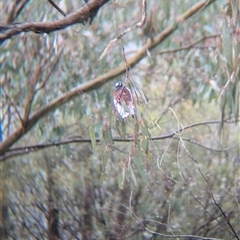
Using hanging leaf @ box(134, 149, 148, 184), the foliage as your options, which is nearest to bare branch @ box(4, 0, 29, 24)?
the foliage

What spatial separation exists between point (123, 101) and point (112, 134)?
4.07 feet

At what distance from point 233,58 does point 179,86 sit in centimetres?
317

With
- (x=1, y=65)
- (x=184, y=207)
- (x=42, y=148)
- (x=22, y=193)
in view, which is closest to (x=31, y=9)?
(x=1, y=65)

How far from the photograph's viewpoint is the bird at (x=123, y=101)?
2.97 meters

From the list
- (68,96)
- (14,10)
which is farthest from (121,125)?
Result: (14,10)

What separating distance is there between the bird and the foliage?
1.12 m

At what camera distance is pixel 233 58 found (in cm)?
303

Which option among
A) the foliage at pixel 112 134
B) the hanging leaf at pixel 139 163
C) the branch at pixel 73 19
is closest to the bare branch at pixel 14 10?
the foliage at pixel 112 134

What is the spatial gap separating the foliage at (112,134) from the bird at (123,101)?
1.12 metres

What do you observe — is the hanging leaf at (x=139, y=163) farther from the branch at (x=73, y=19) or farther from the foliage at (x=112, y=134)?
the foliage at (x=112, y=134)

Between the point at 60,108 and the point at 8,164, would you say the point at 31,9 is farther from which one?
the point at 8,164

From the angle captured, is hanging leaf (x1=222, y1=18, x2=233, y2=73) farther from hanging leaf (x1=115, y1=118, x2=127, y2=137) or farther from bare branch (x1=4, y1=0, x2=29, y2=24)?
bare branch (x1=4, y1=0, x2=29, y2=24)

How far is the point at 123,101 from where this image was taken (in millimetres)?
2988

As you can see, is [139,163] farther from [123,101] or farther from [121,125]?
[123,101]
